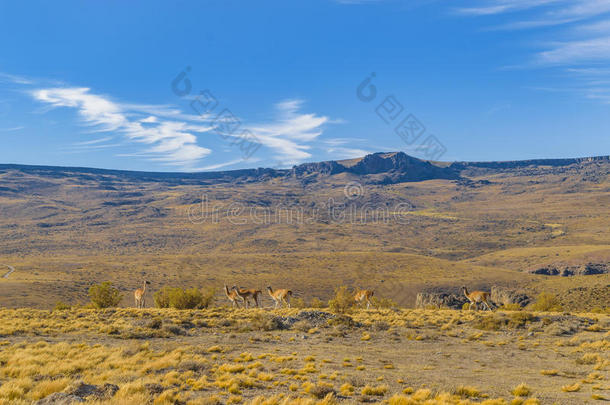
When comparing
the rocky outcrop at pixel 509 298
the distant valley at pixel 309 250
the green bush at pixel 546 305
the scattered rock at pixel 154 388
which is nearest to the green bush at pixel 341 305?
the green bush at pixel 546 305

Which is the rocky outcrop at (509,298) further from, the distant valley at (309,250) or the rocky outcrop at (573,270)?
the rocky outcrop at (573,270)

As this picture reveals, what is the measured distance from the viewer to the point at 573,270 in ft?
259

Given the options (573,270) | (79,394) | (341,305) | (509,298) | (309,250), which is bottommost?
(309,250)

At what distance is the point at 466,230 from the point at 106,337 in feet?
491

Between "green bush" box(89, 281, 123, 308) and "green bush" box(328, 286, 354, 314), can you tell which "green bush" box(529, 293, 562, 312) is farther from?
"green bush" box(89, 281, 123, 308)

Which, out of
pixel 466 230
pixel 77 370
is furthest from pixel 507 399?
pixel 466 230

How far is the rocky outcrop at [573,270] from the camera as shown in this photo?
252 ft

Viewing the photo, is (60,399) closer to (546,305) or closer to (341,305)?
(341,305)

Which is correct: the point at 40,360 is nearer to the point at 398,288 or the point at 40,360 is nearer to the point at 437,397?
the point at 437,397

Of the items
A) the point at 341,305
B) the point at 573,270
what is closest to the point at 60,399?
the point at 341,305

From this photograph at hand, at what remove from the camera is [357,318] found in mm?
26641

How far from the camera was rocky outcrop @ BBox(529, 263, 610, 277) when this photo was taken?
252 feet

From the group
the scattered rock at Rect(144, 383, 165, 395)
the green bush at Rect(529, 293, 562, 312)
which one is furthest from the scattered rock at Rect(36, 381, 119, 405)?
the green bush at Rect(529, 293, 562, 312)

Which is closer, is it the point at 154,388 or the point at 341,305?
the point at 154,388
